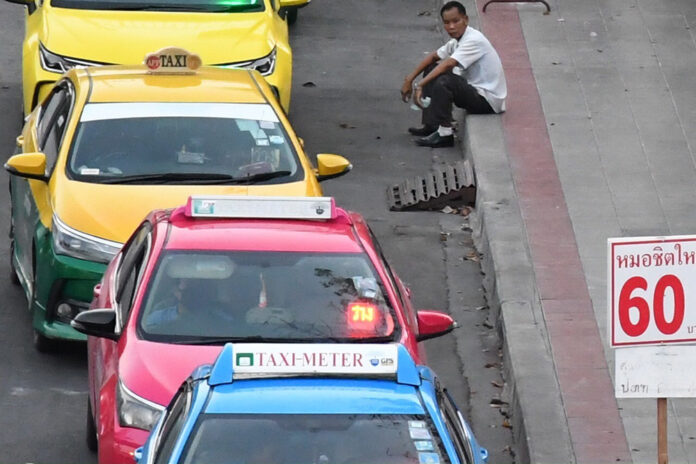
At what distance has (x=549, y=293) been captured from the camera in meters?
12.8

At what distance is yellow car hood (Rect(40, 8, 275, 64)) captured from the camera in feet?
48.7

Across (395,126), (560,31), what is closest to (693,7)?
(560,31)

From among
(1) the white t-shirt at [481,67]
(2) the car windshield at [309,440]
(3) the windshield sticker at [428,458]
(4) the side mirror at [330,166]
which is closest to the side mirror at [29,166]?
(4) the side mirror at [330,166]

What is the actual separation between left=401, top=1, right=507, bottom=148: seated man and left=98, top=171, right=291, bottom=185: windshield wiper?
4.82 m

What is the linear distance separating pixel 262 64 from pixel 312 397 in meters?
8.22

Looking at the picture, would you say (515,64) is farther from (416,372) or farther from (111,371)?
(416,372)

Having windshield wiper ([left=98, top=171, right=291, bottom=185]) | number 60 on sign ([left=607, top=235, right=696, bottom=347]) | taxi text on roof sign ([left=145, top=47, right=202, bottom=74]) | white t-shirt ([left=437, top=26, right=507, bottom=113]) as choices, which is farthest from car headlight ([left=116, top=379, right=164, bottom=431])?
white t-shirt ([left=437, top=26, right=507, bottom=113])

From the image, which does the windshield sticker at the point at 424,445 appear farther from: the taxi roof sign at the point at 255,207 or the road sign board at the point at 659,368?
the taxi roof sign at the point at 255,207

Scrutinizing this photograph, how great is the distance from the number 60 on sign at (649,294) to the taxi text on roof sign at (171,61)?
526 centimetres

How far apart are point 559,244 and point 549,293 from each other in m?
1.08

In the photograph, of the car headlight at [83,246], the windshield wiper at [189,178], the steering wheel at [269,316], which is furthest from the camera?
the windshield wiper at [189,178]

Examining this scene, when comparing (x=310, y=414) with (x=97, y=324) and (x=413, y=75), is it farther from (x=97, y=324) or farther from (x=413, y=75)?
(x=413, y=75)

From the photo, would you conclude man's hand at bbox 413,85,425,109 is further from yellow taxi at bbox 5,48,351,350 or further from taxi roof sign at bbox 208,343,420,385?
taxi roof sign at bbox 208,343,420,385

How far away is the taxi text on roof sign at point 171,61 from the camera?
43.0 ft
